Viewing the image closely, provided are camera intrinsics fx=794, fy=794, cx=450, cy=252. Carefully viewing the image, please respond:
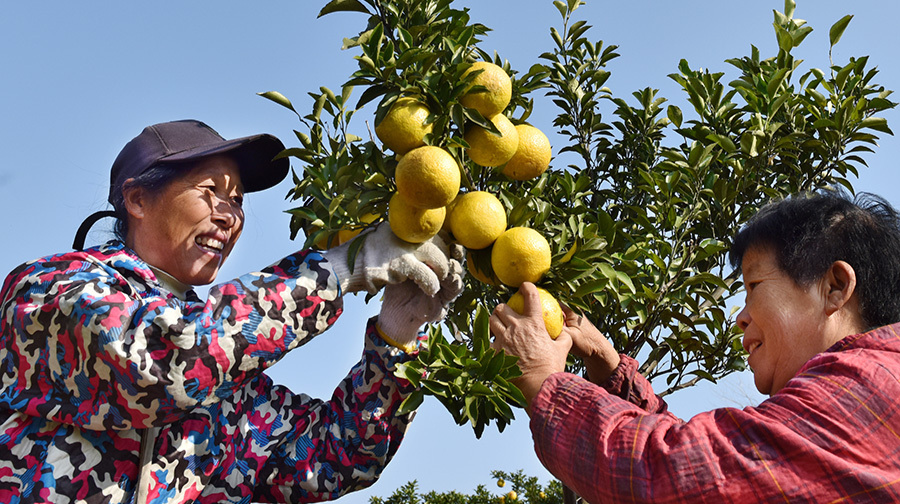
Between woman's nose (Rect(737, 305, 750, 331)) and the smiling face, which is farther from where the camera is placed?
woman's nose (Rect(737, 305, 750, 331))

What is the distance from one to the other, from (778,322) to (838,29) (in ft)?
6.03

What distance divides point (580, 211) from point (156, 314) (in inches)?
64.0

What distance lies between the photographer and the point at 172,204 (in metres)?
2.29

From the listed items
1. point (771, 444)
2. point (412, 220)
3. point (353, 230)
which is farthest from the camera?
point (353, 230)

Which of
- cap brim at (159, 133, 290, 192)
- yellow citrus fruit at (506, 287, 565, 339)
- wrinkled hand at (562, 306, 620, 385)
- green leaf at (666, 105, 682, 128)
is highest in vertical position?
green leaf at (666, 105, 682, 128)

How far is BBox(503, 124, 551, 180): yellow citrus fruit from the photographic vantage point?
2221mm

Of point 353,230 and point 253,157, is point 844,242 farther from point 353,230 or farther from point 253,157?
point 253,157

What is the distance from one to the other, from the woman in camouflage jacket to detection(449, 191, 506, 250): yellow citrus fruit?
9cm

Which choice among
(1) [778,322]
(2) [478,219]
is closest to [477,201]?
(2) [478,219]

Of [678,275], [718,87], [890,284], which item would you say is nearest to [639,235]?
[678,275]

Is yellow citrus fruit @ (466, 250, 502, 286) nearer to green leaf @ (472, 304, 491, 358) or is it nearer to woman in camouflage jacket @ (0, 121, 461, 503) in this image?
woman in camouflage jacket @ (0, 121, 461, 503)

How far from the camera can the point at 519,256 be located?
6.75 ft

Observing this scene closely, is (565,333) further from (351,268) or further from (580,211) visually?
(580,211)

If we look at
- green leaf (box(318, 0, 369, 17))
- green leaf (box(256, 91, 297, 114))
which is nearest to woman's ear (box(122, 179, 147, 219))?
green leaf (box(256, 91, 297, 114))
